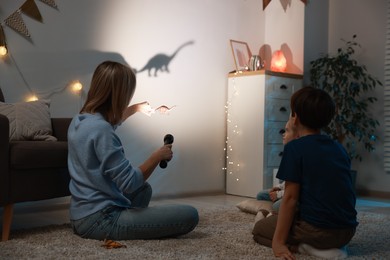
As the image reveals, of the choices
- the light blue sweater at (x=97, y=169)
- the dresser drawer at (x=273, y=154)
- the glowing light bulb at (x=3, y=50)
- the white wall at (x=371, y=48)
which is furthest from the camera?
the white wall at (x=371, y=48)

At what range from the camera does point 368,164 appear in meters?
4.41

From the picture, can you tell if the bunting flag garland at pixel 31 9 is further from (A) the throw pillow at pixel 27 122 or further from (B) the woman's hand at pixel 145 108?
(B) the woman's hand at pixel 145 108

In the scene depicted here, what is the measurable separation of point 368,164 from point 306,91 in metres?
2.74

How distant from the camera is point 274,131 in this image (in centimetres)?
411

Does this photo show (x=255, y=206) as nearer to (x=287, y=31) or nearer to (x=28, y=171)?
(x=28, y=171)

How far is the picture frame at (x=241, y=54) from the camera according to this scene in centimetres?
439

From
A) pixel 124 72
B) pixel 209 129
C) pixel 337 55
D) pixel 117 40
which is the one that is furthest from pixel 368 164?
pixel 124 72

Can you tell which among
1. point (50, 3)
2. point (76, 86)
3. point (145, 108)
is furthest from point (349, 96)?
point (50, 3)

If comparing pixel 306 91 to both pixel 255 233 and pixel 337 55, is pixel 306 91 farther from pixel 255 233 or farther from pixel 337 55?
pixel 337 55

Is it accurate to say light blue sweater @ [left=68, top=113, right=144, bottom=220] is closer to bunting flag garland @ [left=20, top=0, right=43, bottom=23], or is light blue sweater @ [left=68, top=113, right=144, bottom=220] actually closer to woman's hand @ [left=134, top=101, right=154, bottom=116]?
bunting flag garland @ [left=20, top=0, right=43, bottom=23]

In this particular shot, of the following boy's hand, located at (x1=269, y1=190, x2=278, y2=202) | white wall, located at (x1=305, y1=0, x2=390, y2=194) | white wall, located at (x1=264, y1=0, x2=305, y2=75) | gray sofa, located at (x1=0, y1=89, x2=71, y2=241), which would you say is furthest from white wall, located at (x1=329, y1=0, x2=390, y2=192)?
gray sofa, located at (x1=0, y1=89, x2=71, y2=241)

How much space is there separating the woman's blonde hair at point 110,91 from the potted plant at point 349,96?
2.56 meters

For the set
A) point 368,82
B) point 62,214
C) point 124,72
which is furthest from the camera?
point 368,82

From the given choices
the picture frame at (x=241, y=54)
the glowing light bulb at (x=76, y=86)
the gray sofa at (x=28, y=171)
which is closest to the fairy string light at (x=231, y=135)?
the picture frame at (x=241, y=54)
